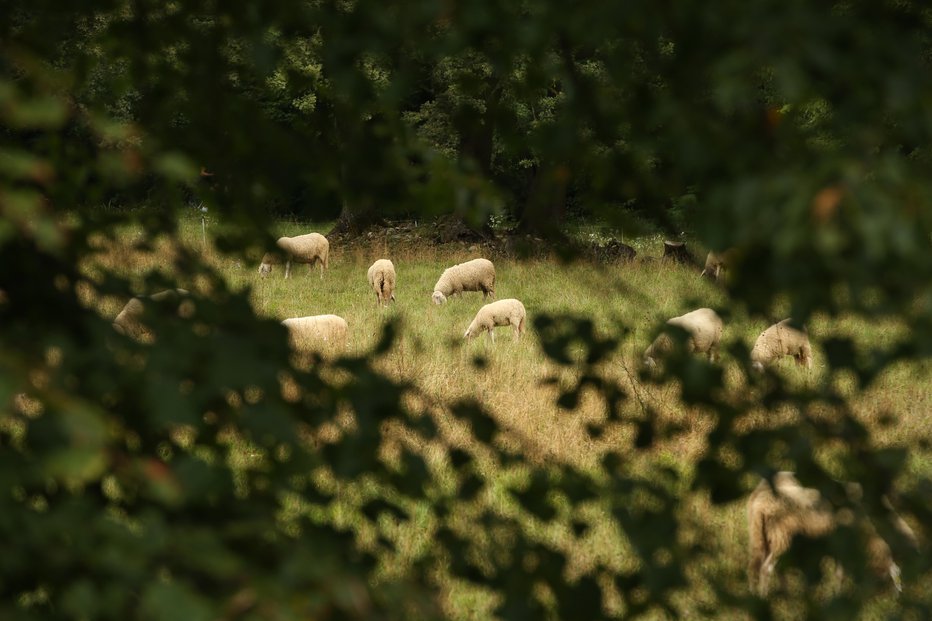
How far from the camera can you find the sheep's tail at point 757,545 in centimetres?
576

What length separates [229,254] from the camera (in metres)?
2.74

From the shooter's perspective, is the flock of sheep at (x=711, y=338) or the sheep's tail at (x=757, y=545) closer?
the flock of sheep at (x=711, y=338)

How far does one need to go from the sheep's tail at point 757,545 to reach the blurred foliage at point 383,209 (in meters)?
3.36

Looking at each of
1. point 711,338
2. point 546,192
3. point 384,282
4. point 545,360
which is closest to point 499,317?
point 545,360

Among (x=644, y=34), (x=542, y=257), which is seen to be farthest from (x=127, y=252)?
(x=542, y=257)

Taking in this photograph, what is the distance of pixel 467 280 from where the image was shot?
19.0 m

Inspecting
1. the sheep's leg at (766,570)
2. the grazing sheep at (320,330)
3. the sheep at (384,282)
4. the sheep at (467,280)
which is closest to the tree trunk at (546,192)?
the sheep's leg at (766,570)

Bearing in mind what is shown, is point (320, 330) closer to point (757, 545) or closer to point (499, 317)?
point (499, 317)

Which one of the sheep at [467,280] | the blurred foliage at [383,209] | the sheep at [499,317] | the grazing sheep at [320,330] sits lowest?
the sheep at [467,280]

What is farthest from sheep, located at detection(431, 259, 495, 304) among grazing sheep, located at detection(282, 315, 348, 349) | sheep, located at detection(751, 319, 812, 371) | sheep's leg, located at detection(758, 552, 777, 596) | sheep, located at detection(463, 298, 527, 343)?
sheep's leg, located at detection(758, 552, 777, 596)

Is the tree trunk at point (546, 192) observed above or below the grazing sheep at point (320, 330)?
above

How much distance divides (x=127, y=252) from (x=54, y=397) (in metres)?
1.21

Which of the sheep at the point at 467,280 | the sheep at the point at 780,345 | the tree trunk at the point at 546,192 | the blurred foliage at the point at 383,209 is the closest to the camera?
the blurred foliage at the point at 383,209

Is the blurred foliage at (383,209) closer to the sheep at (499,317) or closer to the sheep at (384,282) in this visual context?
the sheep at (499,317)
